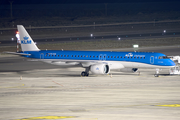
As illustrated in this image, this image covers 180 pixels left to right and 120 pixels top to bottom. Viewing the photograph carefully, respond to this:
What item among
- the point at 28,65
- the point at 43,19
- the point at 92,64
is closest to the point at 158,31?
the point at 43,19

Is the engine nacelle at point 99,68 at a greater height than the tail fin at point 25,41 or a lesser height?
lesser

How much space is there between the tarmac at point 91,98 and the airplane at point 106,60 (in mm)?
1653

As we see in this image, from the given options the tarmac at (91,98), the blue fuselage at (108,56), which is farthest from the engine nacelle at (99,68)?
the blue fuselage at (108,56)

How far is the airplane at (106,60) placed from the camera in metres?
48.9

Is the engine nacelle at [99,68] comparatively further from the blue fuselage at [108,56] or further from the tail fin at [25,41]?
the tail fin at [25,41]

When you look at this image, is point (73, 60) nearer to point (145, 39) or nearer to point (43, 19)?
point (145, 39)

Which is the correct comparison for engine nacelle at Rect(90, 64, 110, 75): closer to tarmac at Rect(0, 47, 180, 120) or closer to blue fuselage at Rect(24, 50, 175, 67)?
tarmac at Rect(0, 47, 180, 120)

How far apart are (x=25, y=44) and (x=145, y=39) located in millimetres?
64922

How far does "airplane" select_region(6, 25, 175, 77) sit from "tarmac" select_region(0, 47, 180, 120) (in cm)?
165

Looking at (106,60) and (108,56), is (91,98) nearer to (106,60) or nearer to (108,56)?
(106,60)

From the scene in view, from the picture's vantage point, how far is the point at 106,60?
51219 millimetres

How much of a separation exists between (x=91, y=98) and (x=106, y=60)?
1886cm

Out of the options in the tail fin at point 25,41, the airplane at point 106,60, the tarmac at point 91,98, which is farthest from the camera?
the tail fin at point 25,41

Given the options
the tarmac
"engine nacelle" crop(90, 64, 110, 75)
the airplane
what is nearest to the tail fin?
the airplane
